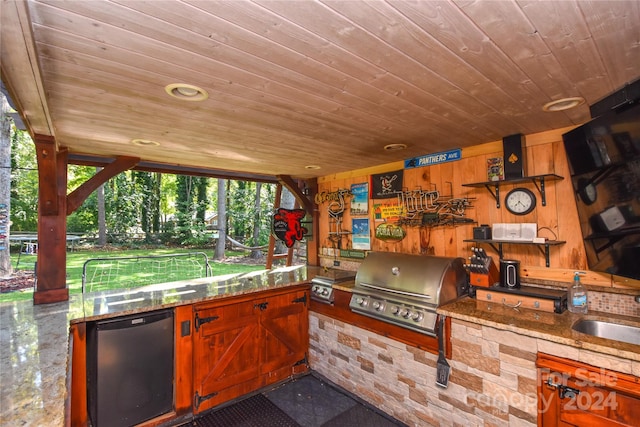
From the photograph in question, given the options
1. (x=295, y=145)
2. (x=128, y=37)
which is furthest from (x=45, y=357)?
(x=295, y=145)

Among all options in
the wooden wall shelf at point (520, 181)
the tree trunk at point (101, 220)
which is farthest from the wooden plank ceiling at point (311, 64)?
the tree trunk at point (101, 220)

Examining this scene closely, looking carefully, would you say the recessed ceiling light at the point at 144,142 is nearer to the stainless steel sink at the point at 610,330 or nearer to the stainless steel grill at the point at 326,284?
the stainless steel grill at the point at 326,284

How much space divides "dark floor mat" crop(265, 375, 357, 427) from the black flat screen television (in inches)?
84.3

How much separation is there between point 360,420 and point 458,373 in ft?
2.99

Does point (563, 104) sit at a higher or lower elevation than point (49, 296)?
higher

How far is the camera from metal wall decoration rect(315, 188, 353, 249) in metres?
3.74

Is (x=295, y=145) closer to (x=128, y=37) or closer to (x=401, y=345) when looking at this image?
(x=128, y=37)

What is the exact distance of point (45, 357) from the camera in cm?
149

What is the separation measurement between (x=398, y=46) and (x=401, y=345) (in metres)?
2.05

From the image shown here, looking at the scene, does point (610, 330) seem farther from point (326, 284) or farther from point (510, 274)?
point (326, 284)

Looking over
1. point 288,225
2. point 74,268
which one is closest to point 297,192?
point 288,225

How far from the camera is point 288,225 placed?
151 inches

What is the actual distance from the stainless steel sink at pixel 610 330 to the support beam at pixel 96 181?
3503 mm

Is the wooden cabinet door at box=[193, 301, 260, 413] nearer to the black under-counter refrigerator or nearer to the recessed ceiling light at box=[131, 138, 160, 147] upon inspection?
the black under-counter refrigerator
